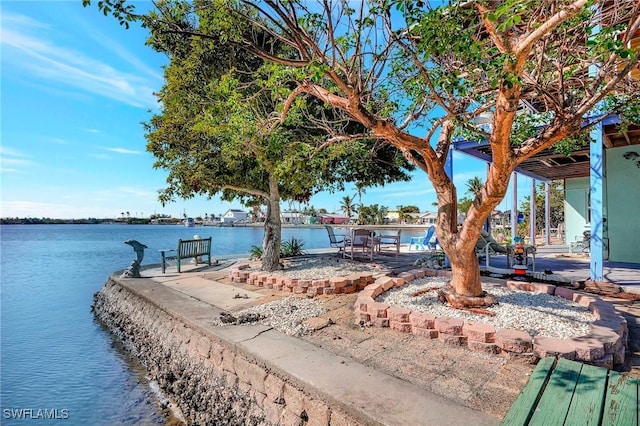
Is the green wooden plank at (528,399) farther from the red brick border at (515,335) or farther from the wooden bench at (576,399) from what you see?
the red brick border at (515,335)

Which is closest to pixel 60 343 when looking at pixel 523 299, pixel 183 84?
pixel 183 84

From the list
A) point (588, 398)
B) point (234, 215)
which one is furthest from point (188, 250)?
point (234, 215)

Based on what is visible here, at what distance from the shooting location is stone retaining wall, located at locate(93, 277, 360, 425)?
2842 mm

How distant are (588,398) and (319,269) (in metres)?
6.23

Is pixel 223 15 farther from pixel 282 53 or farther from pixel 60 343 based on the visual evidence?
pixel 60 343

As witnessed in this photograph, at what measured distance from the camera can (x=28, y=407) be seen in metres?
4.32

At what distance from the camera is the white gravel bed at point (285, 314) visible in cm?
421

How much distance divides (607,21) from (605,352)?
5.36m

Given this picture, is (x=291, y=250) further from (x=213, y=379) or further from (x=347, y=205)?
(x=347, y=205)

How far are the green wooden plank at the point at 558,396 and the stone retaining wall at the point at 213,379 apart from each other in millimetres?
1210

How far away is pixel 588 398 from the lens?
201cm

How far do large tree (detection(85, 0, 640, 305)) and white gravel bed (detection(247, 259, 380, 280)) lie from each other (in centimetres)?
313

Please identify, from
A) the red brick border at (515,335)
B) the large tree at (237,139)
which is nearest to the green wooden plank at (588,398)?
the red brick border at (515,335)

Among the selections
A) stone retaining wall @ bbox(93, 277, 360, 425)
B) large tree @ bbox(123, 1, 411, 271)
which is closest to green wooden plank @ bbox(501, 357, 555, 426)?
stone retaining wall @ bbox(93, 277, 360, 425)
